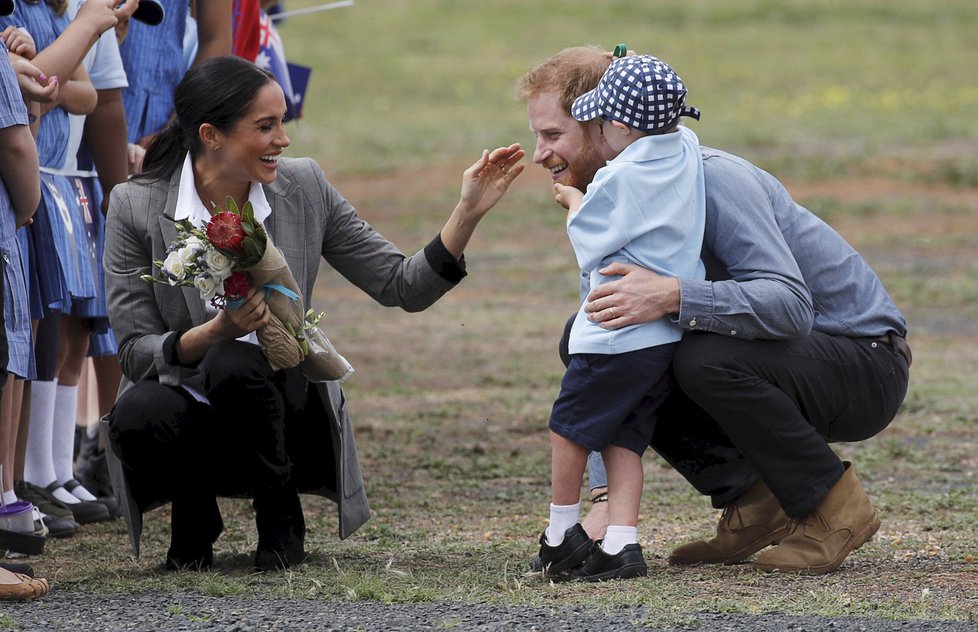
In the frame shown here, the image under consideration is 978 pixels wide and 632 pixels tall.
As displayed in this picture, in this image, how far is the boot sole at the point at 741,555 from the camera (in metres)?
4.40

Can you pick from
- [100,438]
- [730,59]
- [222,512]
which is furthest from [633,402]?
[730,59]

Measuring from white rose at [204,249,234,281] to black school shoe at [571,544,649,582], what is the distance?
1210 mm

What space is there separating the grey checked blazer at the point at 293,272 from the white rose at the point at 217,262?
37cm

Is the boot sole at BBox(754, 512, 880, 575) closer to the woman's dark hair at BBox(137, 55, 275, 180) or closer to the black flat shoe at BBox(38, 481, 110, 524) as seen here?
the woman's dark hair at BBox(137, 55, 275, 180)

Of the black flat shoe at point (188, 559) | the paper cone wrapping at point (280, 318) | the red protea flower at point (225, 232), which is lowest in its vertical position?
the black flat shoe at point (188, 559)

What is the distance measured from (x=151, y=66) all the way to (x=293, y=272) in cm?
187

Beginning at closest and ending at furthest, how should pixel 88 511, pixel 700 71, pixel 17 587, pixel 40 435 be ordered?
1. pixel 17 587
2. pixel 88 511
3. pixel 40 435
4. pixel 700 71

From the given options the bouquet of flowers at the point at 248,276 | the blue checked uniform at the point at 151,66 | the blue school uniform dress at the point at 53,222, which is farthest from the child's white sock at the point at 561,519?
the blue checked uniform at the point at 151,66

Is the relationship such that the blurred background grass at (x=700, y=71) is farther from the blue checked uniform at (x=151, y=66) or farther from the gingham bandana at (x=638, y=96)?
the gingham bandana at (x=638, y=96)

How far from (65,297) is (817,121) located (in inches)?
713

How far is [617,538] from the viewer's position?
4.16 metres

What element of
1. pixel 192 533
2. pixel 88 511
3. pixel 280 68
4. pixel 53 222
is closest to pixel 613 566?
pixel 192 533

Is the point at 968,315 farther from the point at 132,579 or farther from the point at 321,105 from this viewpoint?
the point at 321,105

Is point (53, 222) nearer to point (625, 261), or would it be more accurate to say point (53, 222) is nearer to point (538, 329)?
point (625, 261)
